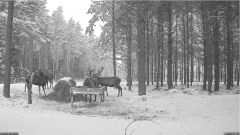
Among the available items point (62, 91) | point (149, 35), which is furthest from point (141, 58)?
point (149, 35)

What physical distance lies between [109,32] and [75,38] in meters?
25.2

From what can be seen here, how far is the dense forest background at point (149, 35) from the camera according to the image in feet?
53.1

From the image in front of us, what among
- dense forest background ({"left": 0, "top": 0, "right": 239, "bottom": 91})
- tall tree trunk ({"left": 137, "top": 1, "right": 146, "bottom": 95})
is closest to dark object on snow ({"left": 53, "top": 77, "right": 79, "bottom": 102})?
dense forest background ({"left": 0, "top": 0, "right": 239, "bottom": 91})

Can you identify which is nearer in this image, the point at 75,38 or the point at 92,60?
the point at 75,38

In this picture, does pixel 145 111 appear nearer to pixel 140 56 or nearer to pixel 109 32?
pixel 140 56

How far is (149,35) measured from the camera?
23797 mm

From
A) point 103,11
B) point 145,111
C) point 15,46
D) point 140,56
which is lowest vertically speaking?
point 145,111

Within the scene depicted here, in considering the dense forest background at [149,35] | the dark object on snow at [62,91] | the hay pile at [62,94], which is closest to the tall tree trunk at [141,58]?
the dense forest background at [149,35]

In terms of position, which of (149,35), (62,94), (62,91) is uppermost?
(149,35)

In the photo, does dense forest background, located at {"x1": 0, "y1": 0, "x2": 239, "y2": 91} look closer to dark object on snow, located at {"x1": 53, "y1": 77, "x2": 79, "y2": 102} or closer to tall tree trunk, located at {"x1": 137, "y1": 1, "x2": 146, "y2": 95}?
tall tree trunk, located at {"x1": 137, "y1": 1, "x2": 146, "y2": 95}

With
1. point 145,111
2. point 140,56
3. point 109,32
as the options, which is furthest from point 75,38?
point 145,111

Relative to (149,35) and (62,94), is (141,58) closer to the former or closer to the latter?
(62,94)

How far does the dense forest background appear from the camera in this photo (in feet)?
53.1

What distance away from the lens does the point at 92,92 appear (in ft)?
35.3
